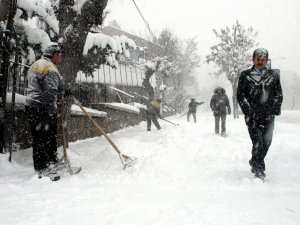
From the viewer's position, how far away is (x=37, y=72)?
4668mm

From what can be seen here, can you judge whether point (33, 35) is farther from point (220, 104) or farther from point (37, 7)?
point (220, 104)

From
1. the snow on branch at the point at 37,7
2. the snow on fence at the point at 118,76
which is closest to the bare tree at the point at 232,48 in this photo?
the snow on fence at the point at 118,76

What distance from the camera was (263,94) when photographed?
15.1ft

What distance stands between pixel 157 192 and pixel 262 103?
1.97 meters

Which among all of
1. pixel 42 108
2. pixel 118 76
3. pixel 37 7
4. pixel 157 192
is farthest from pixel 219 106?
pixel 118 76

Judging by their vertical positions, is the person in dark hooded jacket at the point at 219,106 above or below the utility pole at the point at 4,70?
below

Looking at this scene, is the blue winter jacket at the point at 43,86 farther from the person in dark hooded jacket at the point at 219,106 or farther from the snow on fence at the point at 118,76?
the snow on fence at the point at 118,76

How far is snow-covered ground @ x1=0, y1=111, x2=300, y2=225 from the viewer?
9.39 ft

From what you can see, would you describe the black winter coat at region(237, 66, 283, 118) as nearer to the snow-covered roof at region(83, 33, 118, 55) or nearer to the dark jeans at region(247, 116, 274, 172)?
the dark jeans at region(247, 116, 274, 172)

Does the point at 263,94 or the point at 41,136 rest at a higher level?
the point at 263,94

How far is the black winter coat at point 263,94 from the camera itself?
4582 millimetres

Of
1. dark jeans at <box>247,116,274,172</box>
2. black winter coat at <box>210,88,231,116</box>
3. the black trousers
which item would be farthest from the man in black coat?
black winter coat at <box>210,88,231,116</box>

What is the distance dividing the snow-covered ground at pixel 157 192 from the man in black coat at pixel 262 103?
449 millimetres

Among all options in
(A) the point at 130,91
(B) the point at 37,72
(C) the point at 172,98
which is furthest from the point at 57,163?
(C) the point at 172,98
